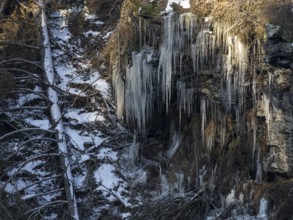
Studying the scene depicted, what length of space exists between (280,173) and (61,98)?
4475mm

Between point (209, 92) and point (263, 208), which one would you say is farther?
point (209, 92)

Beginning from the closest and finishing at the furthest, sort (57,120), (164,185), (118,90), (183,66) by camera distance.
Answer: (164,185)
(183,66)
(57,120)
(118,90)

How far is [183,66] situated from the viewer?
8578 millimetres

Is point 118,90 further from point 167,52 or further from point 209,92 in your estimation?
point 209,92

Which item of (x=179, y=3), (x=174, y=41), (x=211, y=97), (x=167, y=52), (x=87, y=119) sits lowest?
(x=87, y=119)

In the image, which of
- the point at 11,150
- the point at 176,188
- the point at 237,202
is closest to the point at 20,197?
the point at 11,150

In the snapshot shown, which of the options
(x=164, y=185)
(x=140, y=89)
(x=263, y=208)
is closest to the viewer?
(x=263, y=208)

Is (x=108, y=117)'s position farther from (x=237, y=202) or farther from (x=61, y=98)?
(x=237, y=202)

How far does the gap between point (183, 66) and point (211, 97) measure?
71cm

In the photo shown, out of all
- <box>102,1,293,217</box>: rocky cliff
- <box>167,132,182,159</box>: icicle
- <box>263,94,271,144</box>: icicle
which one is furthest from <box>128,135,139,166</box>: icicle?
<box>263,94,271,144</box>: icicle

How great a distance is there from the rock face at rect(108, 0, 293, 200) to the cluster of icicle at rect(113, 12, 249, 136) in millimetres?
15

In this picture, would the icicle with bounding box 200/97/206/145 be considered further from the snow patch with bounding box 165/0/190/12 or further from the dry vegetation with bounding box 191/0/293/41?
the snow patch with bounding box 165/0/190/12

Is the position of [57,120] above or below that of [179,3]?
below

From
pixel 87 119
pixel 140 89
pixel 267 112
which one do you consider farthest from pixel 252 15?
pixel 87 119
